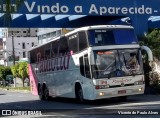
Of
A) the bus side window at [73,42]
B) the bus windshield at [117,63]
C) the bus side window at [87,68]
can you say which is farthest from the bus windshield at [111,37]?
the bus side window at [73,42]

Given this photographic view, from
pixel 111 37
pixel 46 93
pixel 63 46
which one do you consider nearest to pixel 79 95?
pixel 63 46

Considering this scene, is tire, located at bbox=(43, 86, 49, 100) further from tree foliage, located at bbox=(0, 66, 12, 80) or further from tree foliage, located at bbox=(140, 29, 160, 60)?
tree foliage, located at bbox=(0, 66, 12, 80)

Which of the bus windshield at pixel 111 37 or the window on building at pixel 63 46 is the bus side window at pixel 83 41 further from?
the window on building at pixel 63 46

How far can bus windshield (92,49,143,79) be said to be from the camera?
60.8 ft

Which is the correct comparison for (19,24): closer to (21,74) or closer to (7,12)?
(7,12)

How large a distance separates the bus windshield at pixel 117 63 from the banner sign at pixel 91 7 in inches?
327

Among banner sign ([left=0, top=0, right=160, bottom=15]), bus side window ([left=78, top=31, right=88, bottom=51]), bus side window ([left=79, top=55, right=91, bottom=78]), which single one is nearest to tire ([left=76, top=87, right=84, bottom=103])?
bus side window ([left=79, top=55, right=91, bottom=78])

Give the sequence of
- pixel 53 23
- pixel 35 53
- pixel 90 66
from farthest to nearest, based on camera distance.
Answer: pixel 53 23
pixel 35 53
pixel 90 66

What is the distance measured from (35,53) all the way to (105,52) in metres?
9.26

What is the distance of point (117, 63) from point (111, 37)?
132 centimetres

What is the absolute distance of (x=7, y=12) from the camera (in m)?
11.0

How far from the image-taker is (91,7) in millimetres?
27141

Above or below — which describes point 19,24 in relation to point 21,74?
above

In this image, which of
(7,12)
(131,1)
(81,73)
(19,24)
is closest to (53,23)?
(19,24)
